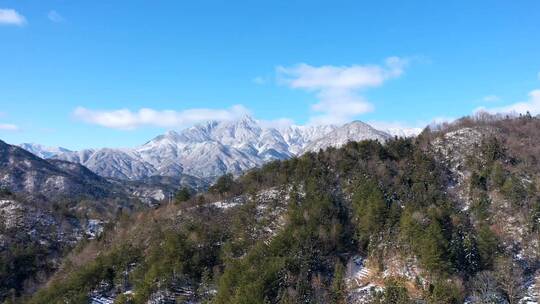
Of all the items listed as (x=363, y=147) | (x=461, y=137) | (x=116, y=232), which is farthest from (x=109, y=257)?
(x=461, y=137)

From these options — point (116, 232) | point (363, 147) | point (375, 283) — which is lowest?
point (375, 283)

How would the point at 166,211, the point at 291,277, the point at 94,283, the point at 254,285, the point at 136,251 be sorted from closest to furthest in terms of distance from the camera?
the point at 254,285
the point at 291,277
the point at 94,283
the point at 136,251
the point at 166,211

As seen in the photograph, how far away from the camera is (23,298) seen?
7238cm

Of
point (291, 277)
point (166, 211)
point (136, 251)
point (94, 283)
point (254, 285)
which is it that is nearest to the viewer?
point (254, 285)

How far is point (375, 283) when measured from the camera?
5991 cm

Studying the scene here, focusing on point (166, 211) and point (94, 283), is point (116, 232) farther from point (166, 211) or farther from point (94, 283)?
point (94, 283)

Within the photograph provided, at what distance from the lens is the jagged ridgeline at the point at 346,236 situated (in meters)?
56.6

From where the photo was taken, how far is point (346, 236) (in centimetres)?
7044

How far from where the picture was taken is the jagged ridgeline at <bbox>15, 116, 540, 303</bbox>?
5659 cm

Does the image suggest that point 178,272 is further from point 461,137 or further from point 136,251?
point 461,137

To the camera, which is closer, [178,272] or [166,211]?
[178,272]

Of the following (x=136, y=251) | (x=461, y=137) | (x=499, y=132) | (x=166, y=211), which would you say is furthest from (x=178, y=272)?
(x=499, y=132)

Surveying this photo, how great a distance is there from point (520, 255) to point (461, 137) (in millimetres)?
36787

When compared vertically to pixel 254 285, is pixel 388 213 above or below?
above
